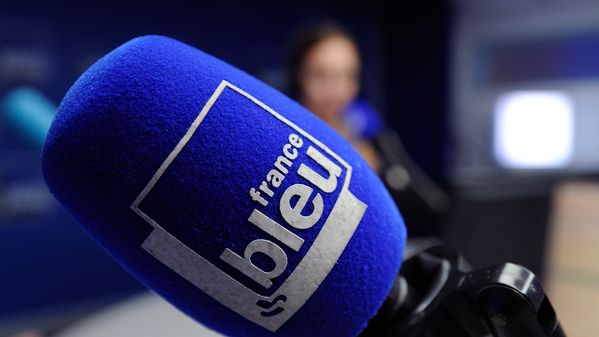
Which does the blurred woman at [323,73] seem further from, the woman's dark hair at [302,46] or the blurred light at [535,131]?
the blurred light at [535,131]

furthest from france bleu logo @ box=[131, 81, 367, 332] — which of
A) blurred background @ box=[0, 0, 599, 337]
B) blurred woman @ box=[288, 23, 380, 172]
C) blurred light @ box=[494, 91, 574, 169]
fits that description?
blurred light @ box=[494, 91, 574, 169]

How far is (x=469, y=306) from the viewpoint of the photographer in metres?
0.29

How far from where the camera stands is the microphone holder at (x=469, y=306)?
27 centimetres

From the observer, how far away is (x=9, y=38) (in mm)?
2164

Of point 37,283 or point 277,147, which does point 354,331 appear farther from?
point 37,283

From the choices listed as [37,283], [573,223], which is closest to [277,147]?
[573,223]

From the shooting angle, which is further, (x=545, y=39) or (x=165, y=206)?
(x=545, y=39)

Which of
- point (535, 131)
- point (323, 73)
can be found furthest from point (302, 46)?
point (535, 131)

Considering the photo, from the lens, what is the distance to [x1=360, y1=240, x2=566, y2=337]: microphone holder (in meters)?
0.27

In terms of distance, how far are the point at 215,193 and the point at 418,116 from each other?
392cm

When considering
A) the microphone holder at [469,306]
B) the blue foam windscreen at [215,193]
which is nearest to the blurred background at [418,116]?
the blue foam windscreen at [215,193]

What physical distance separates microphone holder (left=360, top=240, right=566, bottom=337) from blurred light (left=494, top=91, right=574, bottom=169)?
302 cm

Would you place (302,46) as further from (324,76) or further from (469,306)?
(469,306)

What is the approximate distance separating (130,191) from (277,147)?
0.23ft
